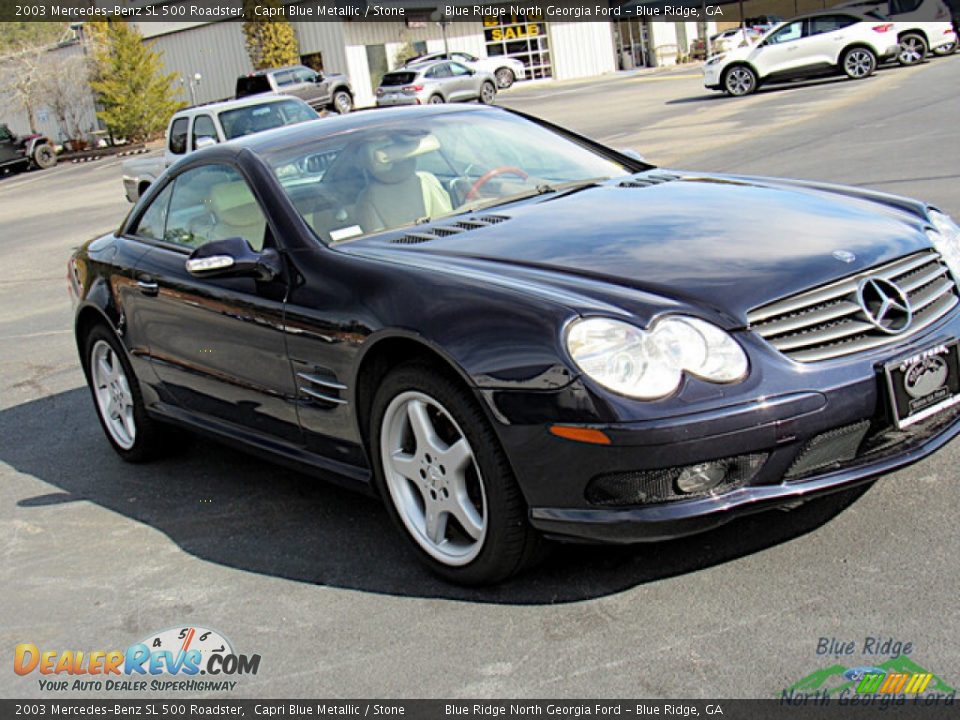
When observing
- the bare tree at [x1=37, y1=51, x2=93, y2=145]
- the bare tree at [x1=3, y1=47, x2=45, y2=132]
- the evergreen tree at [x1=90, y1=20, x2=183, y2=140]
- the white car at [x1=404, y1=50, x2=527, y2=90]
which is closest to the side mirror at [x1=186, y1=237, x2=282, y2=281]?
the evergreen tree at [x1=90, y1=20, x2=183, y2=140]

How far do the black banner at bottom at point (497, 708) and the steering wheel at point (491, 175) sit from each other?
2.30m

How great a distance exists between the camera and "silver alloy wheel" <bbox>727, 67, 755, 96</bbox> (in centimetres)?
2656

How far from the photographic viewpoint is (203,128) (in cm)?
1869

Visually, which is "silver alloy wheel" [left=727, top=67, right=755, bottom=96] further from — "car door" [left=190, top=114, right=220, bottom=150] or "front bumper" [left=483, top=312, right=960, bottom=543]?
"front bumper" [left=483, top=312, right=960, bottom=543]

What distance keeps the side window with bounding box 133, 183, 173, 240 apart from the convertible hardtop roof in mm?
496

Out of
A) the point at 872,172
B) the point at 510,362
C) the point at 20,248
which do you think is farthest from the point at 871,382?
the point at 20,248

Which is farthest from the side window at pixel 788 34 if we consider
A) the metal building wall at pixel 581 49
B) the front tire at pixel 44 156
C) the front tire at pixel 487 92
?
the metal building wall at pixel 581 49

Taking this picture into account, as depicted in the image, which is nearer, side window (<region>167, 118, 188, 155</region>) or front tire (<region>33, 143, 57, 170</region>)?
side window (<region>167, 118, 188, 155</region>)

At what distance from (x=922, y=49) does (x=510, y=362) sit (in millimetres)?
27124

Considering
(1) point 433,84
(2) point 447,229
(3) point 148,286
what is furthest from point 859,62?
(2) point 447,229

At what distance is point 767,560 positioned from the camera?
3787 mm

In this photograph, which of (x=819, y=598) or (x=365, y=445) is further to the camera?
(x=365, y=445)

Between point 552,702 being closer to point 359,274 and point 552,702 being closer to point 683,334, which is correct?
point 683,334

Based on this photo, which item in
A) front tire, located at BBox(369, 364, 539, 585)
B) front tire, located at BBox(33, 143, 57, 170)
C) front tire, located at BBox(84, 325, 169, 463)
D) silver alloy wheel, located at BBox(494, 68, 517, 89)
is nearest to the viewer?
front tire, located at BBox(369, 364, 539, 585)
